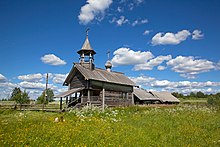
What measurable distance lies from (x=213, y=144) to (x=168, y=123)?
191 inches

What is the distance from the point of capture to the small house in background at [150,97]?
148 ft

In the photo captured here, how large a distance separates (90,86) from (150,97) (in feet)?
79.1

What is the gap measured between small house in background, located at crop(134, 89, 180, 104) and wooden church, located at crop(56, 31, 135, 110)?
11140 millimetres

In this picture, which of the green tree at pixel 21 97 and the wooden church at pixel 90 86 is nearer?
the wooden church at pixel 90 86

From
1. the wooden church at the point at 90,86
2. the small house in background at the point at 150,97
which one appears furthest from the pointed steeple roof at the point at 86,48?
the small house in background at the point at 150,97

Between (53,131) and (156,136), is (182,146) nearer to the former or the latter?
(156,136)

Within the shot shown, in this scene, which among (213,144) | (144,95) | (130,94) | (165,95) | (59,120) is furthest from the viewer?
(165,95)

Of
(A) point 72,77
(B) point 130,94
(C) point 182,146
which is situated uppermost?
(A) point 72,77

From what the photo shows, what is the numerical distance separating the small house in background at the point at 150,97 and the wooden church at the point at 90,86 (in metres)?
11.1

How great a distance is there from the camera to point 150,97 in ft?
158

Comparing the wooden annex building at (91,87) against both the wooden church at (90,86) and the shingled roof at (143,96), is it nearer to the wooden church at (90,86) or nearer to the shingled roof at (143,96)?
the wooden church at (90,86)

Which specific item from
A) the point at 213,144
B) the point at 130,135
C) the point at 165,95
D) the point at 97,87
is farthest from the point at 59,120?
the point at 165,95

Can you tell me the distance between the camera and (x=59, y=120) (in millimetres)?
14312

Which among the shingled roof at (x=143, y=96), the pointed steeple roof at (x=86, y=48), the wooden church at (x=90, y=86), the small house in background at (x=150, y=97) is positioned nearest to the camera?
the wooden church at (x=90, y=86)
